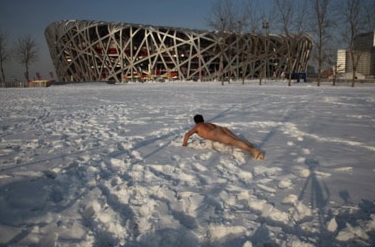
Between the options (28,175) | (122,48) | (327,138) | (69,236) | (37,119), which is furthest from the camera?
(122,48)

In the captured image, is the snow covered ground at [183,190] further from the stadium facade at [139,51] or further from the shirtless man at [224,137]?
the stadium facade at [139,51]

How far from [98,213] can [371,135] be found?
5.86 m

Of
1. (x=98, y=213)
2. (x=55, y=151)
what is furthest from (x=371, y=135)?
(x=55, y=151)

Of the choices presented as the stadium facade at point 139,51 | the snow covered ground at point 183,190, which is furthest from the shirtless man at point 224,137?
the stadium facade at point 139,51

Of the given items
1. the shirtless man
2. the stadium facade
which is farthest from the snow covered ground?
the stadium facade

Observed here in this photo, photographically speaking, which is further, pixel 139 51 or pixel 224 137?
pixel 139 51

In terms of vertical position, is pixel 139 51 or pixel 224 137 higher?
pixel 139 51

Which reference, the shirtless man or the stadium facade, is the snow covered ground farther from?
the stadium facade

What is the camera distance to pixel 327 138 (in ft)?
19.6

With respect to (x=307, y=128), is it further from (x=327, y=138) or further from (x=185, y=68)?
(x=185, y=68)

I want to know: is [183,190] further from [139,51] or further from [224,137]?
[139,51]

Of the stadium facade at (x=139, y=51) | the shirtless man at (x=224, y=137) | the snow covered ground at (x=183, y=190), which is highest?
the stadium facade at (x=139, y=51)

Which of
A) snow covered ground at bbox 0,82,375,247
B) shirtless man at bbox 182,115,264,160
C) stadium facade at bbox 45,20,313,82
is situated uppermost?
stadium facade at bbox 45,20,313,82

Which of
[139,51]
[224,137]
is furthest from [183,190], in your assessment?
[139,51]
